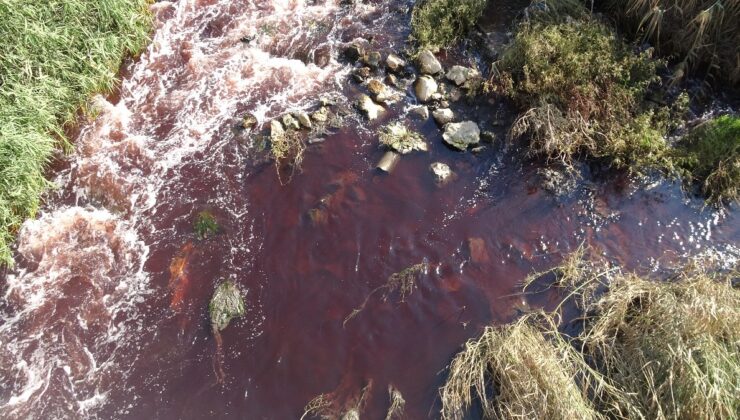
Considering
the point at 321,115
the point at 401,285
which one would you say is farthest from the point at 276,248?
the point at 321,115

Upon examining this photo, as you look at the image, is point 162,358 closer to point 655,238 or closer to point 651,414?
point 651,414

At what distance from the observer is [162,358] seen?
6582mm

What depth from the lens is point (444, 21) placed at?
9.38 metres

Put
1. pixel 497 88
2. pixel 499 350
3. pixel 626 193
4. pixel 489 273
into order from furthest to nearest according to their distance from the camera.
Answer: pixel 497 88 → pixel 626 193 → pixel 489 273 → pixel 499 350

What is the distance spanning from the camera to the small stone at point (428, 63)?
9094 mm

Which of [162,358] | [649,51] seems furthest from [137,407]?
[649,51]

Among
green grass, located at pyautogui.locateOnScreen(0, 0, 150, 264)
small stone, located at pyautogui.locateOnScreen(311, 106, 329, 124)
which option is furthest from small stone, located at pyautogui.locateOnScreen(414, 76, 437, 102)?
green grass, located at pyautogui.locateOnScreen(0, 0, 150, 264)

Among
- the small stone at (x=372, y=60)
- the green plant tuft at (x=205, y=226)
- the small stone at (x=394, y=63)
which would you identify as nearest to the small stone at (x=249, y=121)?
the green plant tuft at (x=205, y=226)

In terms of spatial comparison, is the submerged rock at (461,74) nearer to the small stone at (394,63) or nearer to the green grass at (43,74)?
the small stone at (394,63)

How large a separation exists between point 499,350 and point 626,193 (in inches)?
140

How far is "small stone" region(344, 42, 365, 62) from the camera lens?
9406 millimetres

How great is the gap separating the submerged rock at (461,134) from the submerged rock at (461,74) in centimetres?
100

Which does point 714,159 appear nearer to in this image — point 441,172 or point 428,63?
point 441,172

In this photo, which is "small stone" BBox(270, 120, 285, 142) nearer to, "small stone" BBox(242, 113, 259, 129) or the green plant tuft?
"small stone" BBox(242, 113, 259, 129)
